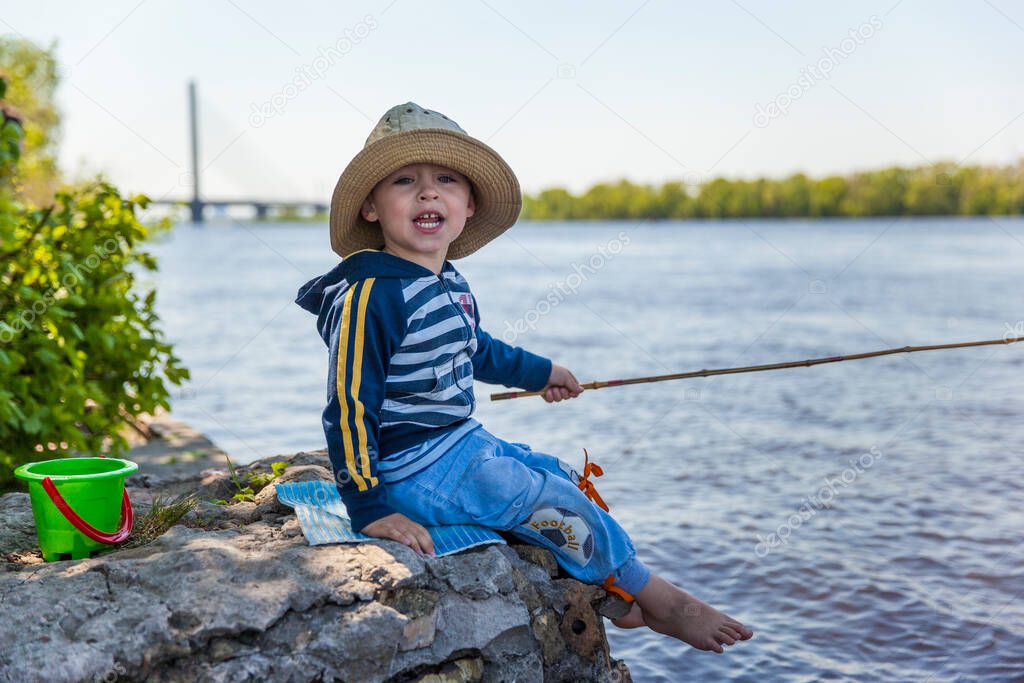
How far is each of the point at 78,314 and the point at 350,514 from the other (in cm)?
249

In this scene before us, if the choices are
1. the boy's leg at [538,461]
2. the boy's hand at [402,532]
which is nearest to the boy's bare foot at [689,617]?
the boy's leg at [538,461]

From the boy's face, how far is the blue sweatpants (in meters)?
0.54

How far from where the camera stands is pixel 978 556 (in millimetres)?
4555

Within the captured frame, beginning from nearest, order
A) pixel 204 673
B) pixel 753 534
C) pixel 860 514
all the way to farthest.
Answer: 1. pixel 204 673
2. pixel 753 534
3. pixel 860 514

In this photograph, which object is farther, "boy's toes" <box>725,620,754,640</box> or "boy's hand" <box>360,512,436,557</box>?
"boy's toes" <box>725,620,754,640</box>

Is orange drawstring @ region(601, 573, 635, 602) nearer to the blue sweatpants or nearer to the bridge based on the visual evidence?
the blue sweatpants

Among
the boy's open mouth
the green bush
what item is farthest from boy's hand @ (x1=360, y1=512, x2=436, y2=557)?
the green bush

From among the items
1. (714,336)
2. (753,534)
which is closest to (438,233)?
(753,534)

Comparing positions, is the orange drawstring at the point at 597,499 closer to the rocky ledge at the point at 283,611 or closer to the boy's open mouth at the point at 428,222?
the rocky ledge at the point at 283,611

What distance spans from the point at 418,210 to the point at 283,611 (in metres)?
1.10

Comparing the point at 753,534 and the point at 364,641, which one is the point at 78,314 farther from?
the point at 753,534

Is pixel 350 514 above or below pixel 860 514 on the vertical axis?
above

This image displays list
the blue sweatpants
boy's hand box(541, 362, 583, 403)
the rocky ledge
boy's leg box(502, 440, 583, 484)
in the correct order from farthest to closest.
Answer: boy's hand box(541, 362, 583, 403)
boy's leg box(502, 440, 583, 484)
the blue sweatpants
the rocky ledge

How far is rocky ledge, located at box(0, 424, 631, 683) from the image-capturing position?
6.78 feet
